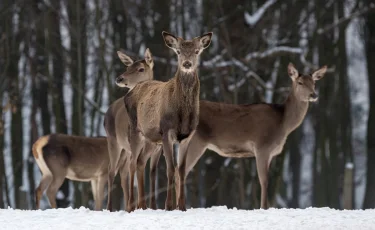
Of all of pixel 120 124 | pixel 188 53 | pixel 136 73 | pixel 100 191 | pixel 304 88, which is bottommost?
pixel 100 191

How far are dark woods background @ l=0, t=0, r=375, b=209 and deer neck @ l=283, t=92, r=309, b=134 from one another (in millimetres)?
7432

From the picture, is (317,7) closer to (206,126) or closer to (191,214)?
(206,126)

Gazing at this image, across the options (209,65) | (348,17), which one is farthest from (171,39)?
(348,17)

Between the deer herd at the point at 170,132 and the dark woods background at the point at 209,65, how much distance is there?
4995mm

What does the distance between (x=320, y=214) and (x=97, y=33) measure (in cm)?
1395

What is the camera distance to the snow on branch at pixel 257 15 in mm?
24188

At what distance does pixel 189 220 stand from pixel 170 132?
1.53 metres

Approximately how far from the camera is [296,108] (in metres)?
15.7

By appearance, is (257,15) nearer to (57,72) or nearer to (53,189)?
(57,72)

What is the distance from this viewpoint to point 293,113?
15.6 m

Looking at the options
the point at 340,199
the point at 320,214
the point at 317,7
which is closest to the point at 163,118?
the point at 320,214

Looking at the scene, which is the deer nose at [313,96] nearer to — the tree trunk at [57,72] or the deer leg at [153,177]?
the deer leg at [153,177]

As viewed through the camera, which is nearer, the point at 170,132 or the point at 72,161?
the point at 170,132

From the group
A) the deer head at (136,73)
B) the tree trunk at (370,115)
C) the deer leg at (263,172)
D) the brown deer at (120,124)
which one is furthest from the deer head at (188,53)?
the tree trunk at (370,115)
